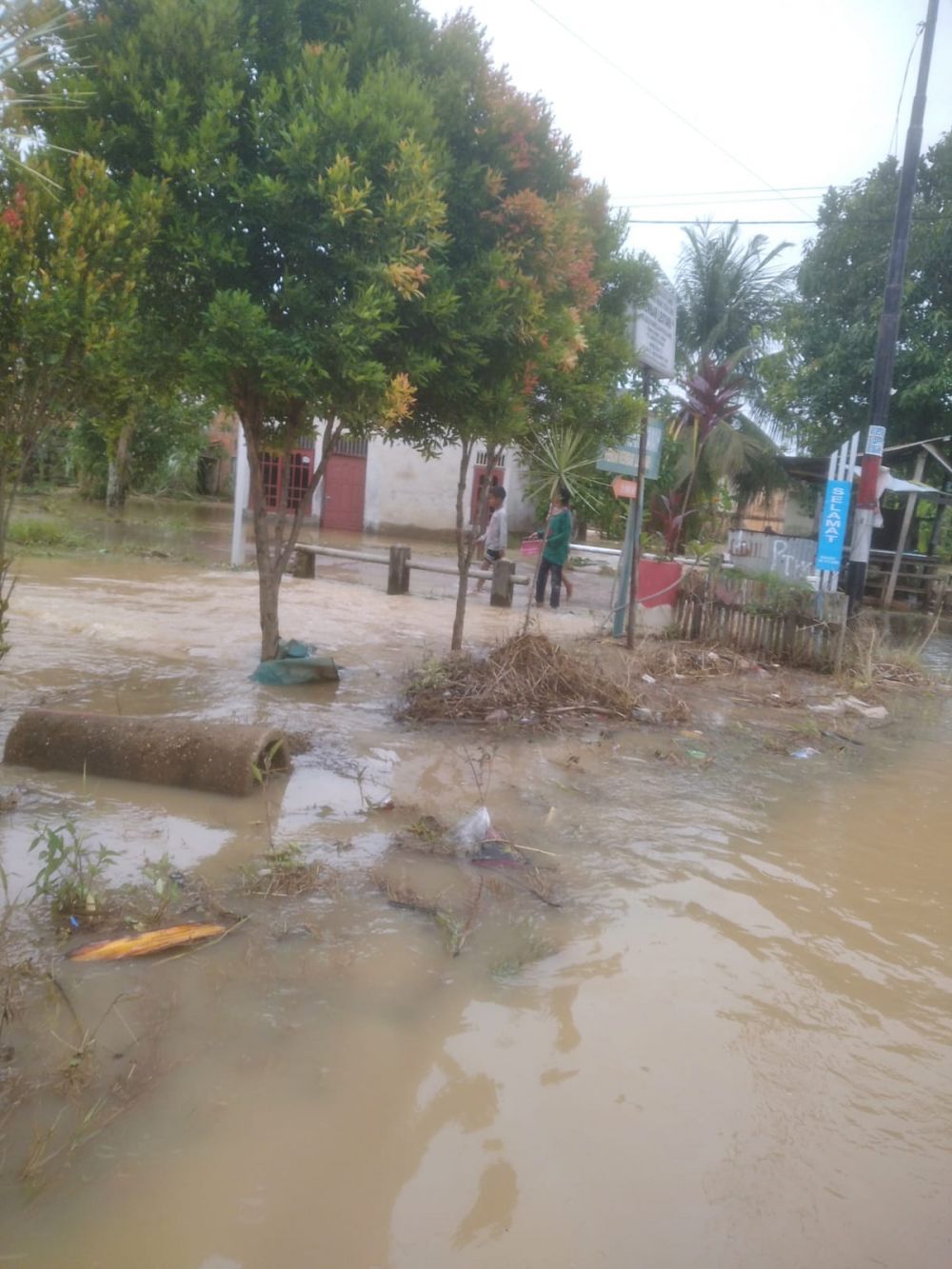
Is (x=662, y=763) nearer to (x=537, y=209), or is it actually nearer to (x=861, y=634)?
(x=537, y=209)

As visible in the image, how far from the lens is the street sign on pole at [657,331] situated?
9.52m

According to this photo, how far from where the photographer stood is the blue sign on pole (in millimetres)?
11414

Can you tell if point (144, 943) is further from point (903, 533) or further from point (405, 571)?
point (903, 533)

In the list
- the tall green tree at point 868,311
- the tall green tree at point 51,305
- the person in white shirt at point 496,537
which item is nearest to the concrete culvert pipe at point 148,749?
the tall green tree at point 51,305

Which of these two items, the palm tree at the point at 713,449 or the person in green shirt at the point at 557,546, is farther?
the palm tree at the point at 713,449

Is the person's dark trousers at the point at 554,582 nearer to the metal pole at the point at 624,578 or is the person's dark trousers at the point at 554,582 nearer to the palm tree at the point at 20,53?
the metal pole at the point at 624,578

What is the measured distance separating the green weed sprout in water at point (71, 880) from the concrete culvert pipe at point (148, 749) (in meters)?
1.07

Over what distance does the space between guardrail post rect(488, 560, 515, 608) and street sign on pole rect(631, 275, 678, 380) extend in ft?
14.2

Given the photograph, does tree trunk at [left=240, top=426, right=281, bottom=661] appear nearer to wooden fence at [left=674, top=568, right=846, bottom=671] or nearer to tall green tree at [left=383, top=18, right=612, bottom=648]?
tall green tree at [left=383, top=18, right=612, bottom=648]

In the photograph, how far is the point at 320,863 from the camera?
14.6 feet

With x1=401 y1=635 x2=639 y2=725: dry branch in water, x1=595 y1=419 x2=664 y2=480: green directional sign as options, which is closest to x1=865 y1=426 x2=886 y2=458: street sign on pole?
x1=595 y1=419 x2=664 y2=480: green directional sign

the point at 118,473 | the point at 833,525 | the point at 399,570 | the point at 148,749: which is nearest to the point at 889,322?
the point at 833,525

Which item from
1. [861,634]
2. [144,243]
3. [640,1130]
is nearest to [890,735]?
[861,634]

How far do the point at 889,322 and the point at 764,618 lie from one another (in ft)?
12.8
